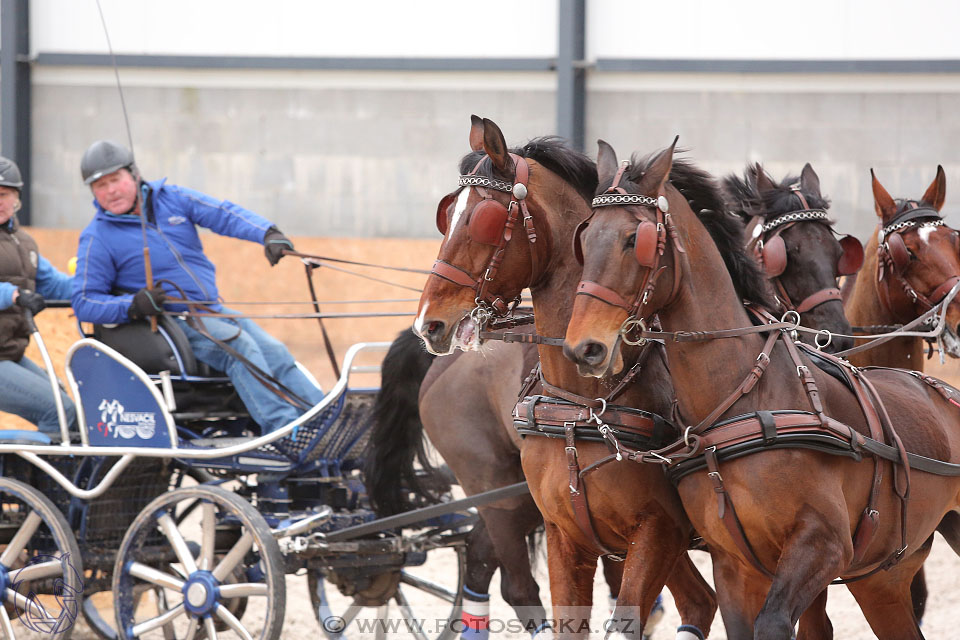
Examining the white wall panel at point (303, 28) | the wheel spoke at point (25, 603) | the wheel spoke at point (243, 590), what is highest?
the white wall panel at point (303, 28)

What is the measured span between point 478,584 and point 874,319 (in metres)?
1.87

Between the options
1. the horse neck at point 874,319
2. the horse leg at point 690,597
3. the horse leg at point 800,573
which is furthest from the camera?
the horse neck at point 874,319

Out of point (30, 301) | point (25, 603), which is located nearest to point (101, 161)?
point (30, 301)

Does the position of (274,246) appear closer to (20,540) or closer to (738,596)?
(20,540)

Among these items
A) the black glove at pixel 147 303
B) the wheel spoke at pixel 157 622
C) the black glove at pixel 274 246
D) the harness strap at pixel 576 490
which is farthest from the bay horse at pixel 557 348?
the wheel spoke at pixel 157 622

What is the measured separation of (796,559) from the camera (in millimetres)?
2600

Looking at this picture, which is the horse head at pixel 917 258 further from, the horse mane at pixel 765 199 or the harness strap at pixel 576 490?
the harness strap at pixel 576 490

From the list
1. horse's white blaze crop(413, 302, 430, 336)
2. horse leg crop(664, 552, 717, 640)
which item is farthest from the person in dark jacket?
horse leg crop(664, 552, 717, 640)

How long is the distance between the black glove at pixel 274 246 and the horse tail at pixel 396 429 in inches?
24.0

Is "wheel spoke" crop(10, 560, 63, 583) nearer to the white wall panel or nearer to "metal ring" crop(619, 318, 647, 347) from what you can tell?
"metal ring" crop(619, 318, 647, 347)

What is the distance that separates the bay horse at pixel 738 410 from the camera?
102 inches

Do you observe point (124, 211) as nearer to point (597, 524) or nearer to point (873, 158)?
point (597, 524)

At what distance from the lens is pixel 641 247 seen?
2.56 metres

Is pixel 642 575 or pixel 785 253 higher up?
pixel 785 253
